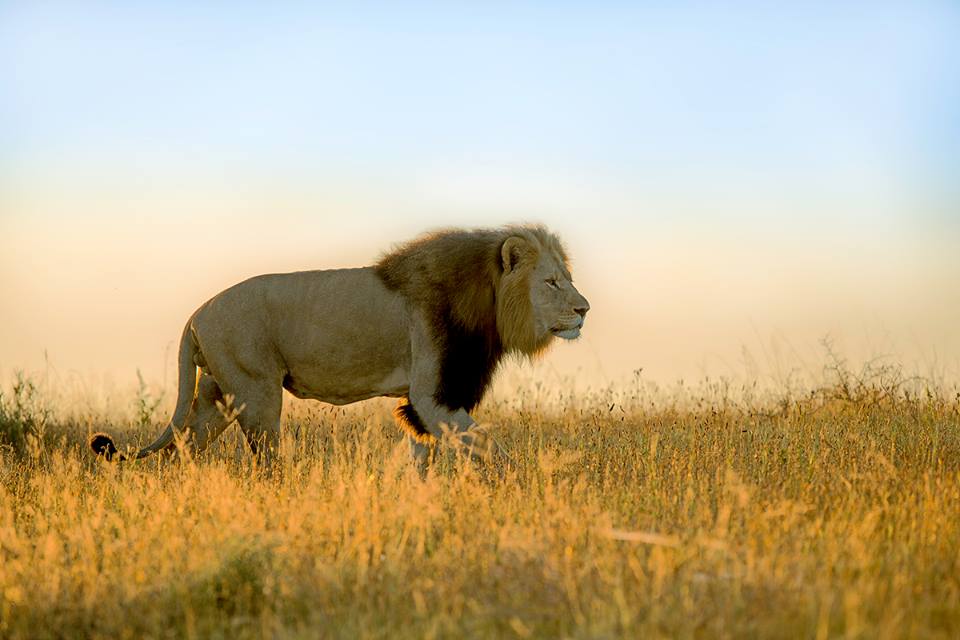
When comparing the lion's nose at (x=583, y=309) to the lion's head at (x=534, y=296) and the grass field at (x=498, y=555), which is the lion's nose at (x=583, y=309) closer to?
the lion's head at (x=534, y=296)

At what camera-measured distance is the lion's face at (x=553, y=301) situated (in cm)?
888

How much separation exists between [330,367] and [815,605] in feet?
18.0

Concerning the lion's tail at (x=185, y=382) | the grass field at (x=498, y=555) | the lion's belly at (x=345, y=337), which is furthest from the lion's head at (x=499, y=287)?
the lion's tail at (x=185, y=382)

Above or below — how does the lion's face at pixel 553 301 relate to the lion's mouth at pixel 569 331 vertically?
above

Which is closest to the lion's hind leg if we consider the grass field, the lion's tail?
the lion's tail

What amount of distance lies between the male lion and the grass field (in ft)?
3.34

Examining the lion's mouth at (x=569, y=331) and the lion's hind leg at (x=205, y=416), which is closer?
the lion's mouth at (x=569, y=331)

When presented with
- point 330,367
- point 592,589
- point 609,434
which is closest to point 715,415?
point 609,434

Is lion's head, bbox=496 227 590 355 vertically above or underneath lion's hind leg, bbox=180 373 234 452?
above

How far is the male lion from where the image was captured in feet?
28.8

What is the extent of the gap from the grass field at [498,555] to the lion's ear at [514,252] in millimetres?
1568

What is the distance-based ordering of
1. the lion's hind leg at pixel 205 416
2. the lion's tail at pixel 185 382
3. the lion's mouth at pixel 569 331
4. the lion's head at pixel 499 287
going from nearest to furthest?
the lion's head at pixel 499 287, the lion's mouth at pixel 569 331, the lion's tail at pixel 185 382, the lion's hind leg at pixel 205 416

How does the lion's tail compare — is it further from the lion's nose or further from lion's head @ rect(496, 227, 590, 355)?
→ the lion's nose

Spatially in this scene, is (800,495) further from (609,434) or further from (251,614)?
(609,434)
